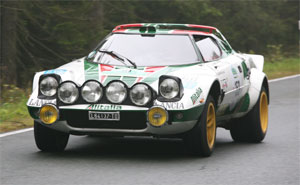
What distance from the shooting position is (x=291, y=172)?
6.78m

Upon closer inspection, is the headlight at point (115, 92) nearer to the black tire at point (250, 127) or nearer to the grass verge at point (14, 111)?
the black tire at point (250, 127)

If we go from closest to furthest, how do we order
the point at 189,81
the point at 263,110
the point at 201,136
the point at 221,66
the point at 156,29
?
the point at 189,81 < the point at 201,136 < the point at 221,66 < the point at 156,29 < the point at 263,110

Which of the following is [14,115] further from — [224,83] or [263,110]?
[224,83]

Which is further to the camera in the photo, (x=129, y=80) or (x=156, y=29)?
(x=156, y=29)

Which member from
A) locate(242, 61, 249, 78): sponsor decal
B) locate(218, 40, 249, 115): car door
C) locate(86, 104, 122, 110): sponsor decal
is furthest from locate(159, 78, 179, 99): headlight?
locate(242, 61, 249, 78): sponsor decal

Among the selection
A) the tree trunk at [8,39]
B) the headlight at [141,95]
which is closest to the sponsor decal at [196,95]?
the headlight at [141,95]

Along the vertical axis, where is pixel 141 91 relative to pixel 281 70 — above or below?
above

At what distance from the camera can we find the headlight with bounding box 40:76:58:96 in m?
7.11

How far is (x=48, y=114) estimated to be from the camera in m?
7.04

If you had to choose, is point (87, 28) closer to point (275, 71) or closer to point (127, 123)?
point (275, 71)

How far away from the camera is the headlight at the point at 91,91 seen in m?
6.94

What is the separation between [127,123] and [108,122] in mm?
189

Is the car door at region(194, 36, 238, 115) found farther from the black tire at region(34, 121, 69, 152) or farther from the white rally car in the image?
the black tire at region(34, 121, 69, 152)

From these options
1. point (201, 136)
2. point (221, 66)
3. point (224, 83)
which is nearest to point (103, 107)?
point (201, 136)
